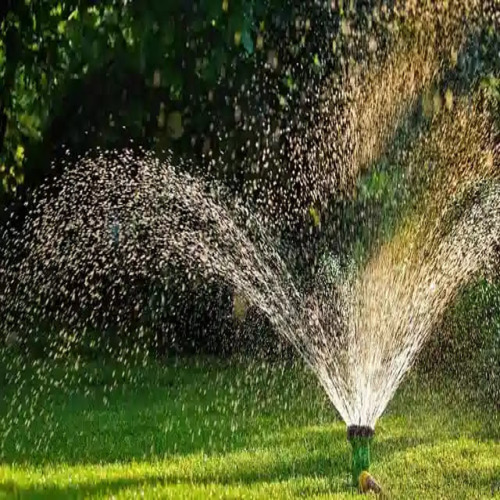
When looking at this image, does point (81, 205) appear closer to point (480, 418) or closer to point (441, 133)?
point (441, 133)

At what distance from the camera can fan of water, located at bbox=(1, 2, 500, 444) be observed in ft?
32.7

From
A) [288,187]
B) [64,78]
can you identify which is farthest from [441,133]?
[64,78]

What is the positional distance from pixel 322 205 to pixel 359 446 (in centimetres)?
671

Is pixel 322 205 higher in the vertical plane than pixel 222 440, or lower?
higher

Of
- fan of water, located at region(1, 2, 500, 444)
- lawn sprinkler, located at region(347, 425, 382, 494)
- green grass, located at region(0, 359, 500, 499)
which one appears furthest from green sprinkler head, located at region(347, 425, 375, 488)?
fan of water, located at region(1, 2, 500, 444)

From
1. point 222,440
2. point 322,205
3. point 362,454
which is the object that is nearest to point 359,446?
point 362,454

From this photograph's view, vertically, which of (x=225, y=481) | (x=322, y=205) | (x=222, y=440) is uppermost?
(x=322, y=205)

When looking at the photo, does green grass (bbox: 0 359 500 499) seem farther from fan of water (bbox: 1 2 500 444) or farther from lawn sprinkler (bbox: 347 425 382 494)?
fan of water (bbox: 1 2 500 444)

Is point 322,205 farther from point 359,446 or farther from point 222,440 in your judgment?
point 359,446

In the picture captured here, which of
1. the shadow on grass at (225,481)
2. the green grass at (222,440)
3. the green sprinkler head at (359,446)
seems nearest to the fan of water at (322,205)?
the green grass at (222,440)

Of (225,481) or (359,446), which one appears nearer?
(359,446)

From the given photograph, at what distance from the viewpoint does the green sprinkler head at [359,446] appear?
202 inches

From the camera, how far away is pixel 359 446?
17.1 feet

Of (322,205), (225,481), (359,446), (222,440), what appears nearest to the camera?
(359,446)
